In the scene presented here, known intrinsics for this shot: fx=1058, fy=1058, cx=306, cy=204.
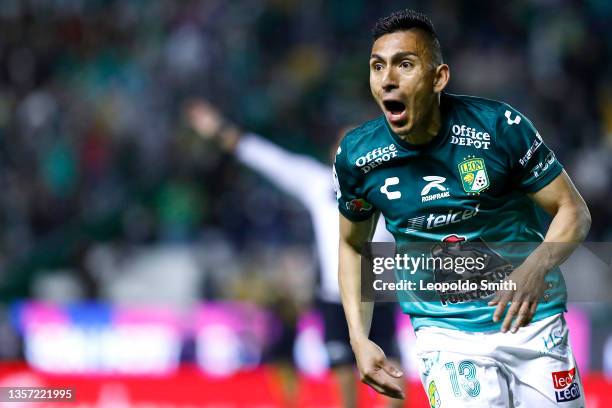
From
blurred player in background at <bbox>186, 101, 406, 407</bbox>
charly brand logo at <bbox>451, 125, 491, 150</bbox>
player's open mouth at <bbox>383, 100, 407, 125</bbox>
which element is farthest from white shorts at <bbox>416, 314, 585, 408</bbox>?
blurred player in background at <bbox>186, 101, 406, 407</bbox>

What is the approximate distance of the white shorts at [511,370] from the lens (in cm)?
398

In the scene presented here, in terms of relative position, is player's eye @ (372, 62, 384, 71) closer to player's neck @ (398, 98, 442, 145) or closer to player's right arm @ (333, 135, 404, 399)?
player's neck @ (398, 98, 442, 145)

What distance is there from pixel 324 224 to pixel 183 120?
631 centimetres

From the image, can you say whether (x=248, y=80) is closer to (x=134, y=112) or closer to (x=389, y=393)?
(x=134, y=112)

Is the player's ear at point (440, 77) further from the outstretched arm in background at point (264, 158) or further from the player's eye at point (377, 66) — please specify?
the outstretched arm in background at point (264, 158)

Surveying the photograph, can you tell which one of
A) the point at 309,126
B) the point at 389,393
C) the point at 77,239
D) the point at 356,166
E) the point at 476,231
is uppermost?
the point at 309,126

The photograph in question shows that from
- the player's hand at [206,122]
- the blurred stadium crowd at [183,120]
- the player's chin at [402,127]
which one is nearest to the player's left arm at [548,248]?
the player's chin at [402,127]

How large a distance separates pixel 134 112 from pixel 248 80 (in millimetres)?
1579

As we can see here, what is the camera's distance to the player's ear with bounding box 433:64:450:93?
13.2 feet

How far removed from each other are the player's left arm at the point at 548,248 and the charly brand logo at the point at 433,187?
12.8 inches

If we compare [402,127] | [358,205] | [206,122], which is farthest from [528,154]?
[206,122]

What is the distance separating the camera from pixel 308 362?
10.8 metres

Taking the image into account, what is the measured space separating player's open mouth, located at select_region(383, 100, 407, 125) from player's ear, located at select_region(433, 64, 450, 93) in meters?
0.16

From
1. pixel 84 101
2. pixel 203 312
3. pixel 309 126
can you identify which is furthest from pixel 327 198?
pixel 84 101
